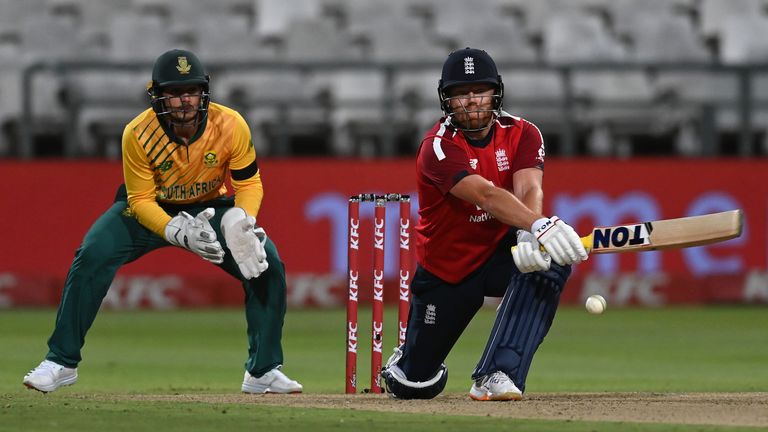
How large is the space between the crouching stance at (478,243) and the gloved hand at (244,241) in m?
0.79

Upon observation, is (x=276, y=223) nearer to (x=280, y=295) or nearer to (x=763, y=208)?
(x=763, y=208)

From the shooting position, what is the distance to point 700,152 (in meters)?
14.6

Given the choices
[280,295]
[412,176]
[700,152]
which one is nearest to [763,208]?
[700,152]

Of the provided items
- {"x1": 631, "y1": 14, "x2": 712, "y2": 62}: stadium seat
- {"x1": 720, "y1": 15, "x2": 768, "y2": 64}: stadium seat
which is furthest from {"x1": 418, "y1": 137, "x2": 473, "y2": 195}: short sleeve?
{"x1": 720, "y1": 15, "x2": 768, "y2": 64}: stadium seat

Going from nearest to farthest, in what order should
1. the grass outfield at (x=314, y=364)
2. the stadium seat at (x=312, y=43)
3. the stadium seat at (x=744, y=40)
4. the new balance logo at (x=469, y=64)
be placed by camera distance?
the grass outfield at (x=314, y=364)
the new balance logo at (x=469, y=64)
the stadium seat at (x=312, y=43)
the stadium seat at (x=744, y=40)

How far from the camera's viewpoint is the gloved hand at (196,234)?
7.16 meters

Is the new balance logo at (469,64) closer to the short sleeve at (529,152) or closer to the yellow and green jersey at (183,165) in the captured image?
the short sleeve at (529,152)

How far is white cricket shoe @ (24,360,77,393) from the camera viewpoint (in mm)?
7137

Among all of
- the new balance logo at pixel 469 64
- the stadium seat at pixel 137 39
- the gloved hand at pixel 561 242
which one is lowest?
the stadium seat at pixel 137 39

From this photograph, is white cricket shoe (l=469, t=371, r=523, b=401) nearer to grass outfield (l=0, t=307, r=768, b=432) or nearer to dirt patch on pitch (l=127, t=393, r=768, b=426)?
dirt patch on pitch (l=127, t=393, r=768, b=426)

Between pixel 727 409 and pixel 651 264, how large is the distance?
324 inches

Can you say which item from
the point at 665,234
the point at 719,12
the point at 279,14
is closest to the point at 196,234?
the point at 665,234

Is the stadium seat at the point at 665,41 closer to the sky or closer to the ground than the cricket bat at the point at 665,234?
closer to the ground

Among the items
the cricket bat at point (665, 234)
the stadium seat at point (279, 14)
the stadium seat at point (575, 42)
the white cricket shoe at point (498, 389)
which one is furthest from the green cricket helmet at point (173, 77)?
the stadium seat at point (575, 42)
